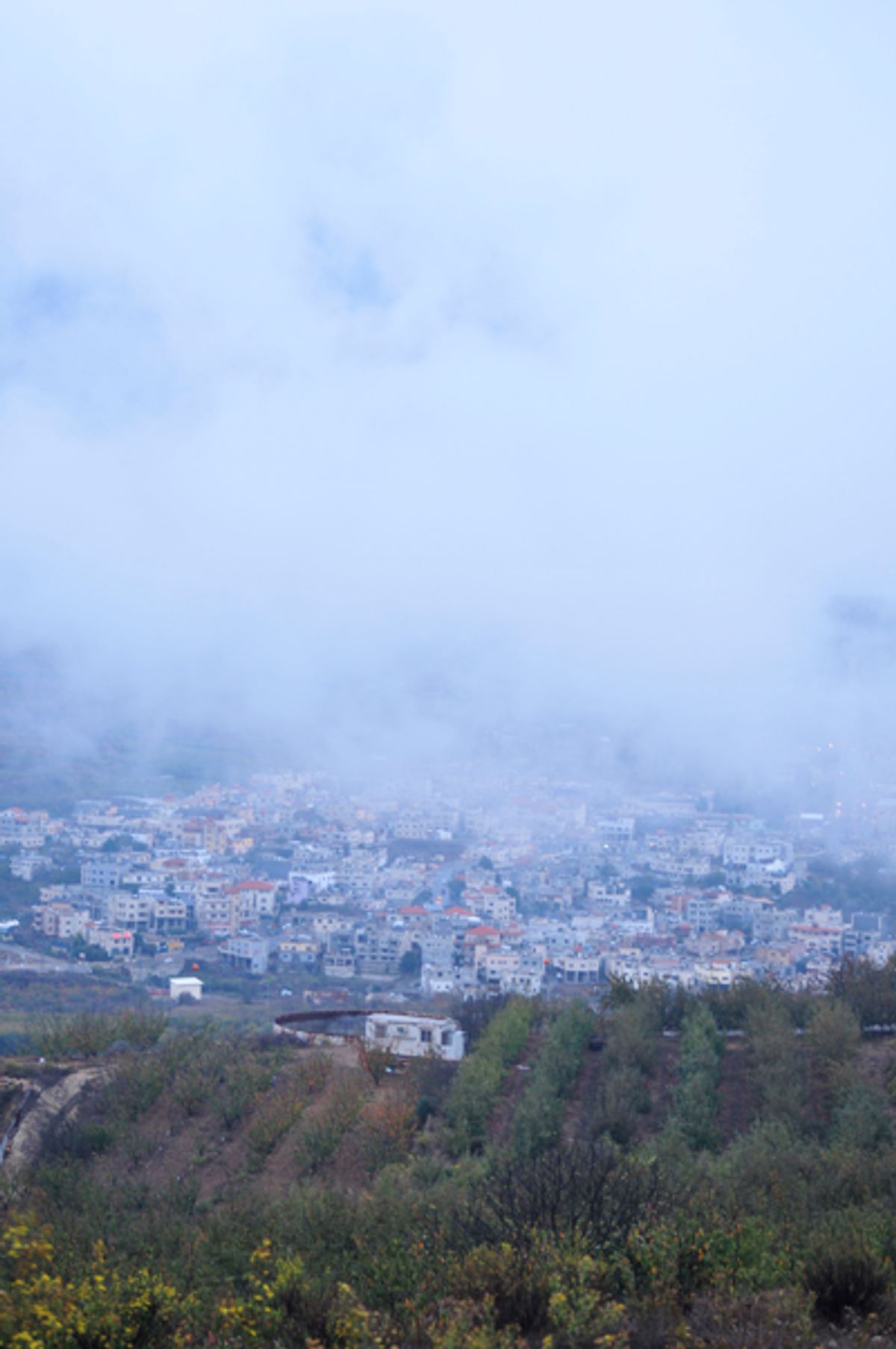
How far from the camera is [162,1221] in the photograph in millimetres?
6844

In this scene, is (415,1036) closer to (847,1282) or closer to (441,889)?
(847,1282)

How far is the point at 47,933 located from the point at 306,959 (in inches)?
344

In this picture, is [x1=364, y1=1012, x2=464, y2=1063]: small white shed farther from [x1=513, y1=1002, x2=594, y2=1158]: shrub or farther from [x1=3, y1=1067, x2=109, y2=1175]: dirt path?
[x1=3, y1=1067, x2=109, y2=1175]: dirt path

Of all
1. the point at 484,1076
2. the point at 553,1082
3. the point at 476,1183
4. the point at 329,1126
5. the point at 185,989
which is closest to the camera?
the point at 476,1183

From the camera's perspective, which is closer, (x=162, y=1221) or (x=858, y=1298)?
(x=858, y=1298)

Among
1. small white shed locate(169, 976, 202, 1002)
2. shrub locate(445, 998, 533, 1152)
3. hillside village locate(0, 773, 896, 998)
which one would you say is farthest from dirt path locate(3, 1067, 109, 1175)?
small white shed locate(169, 976, 202, 1002)

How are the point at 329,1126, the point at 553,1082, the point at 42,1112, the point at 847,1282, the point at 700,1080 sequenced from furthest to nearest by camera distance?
the point at 553,1082 → the point at 42,1112 → the point at 700,1080 → the point at 329,1126 → the point at 847,1282

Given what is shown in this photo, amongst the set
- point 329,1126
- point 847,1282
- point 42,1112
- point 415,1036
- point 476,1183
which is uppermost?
point 847,1282

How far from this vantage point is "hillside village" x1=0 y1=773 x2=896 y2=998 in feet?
108

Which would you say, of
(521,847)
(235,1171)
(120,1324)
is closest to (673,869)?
(521,847)

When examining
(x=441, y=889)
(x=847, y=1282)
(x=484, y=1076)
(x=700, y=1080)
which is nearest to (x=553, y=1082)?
(x=484, y=1076)

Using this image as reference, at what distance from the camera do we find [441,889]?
46469 millimetres

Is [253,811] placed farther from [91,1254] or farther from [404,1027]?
[91,1254]

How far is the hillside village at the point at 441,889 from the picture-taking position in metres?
33.0
